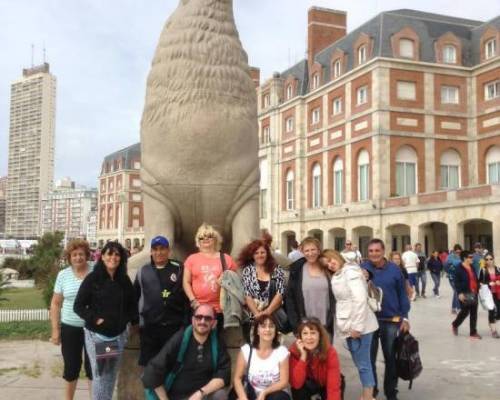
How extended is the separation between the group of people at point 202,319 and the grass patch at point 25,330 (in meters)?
5.20

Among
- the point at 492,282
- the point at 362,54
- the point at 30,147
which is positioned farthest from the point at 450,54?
the point at 30,147

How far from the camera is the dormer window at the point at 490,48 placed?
30547 mm

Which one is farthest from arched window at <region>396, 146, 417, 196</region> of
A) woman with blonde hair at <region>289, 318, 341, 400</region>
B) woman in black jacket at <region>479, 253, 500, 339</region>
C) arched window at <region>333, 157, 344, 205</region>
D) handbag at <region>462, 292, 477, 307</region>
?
woman with blonde hair at <region>289, 318, 341, 400</region>

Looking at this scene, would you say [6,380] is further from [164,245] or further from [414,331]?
[414,331]

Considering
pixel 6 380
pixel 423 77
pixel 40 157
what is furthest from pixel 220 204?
pixel 40 157

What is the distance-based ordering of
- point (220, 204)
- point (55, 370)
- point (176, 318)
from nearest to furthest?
point (176, 318) < point (220, 204) < point (55, 370)

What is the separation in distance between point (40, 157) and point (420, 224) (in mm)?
97780

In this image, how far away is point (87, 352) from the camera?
391 centimetres

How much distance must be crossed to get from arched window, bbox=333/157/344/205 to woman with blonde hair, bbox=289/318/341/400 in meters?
30.1

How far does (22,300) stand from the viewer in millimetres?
15102

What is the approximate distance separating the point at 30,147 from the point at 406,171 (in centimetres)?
9504

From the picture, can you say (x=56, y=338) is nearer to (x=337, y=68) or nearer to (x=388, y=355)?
(x=388, y=355)

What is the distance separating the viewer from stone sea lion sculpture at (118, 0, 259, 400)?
14.6ft

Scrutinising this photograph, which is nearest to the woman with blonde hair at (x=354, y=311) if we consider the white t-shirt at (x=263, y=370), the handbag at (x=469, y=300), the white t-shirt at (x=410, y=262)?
the white t-shirt at (x=263, y=370)
